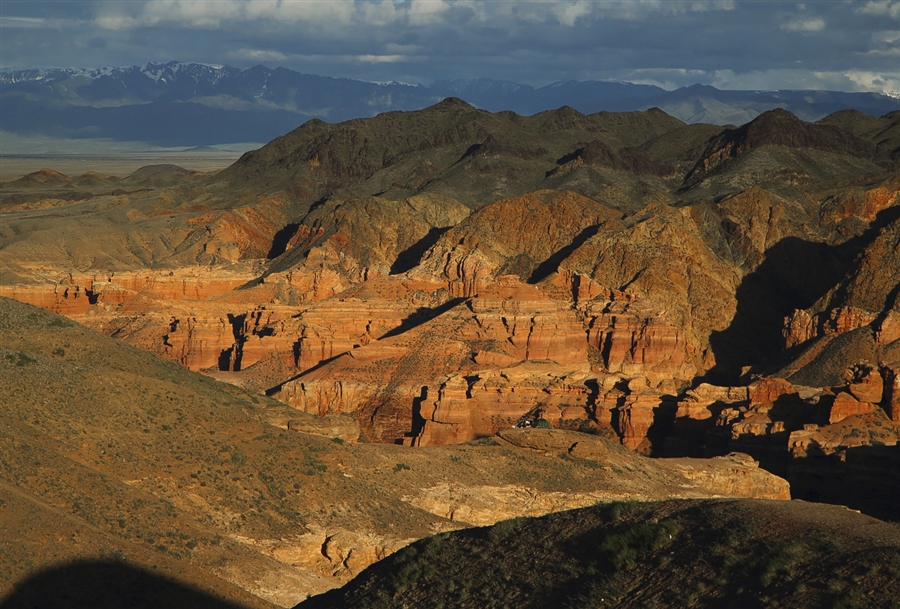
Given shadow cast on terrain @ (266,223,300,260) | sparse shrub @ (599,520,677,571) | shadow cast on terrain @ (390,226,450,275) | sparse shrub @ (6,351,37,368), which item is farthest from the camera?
shadow cast on terrain @ (266,223,300,260)

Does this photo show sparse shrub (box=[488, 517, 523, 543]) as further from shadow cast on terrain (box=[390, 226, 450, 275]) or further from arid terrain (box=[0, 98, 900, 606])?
shadow cast on terrain (box=[390, 226, 450, 275])

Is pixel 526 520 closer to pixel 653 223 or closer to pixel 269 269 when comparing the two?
pixel 653 223

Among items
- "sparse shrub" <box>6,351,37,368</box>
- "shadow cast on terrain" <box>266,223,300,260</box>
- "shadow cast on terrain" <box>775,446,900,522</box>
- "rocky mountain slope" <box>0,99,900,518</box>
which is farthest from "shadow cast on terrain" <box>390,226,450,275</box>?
"sparse shrub" <box>6,351,37,368</box>

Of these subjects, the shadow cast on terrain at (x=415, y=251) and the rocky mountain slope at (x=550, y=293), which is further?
the shadow cast on terrain at (x=415, y=251)

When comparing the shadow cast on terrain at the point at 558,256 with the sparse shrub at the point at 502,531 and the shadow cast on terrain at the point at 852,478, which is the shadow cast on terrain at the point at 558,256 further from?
the sparse shrub at the point at 502,531

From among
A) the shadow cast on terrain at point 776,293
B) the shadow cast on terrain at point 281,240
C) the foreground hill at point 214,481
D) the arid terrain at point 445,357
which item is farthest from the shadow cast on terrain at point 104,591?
the shadow cast on terrain at point 281,240

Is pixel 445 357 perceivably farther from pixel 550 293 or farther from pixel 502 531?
pixel 502 531
